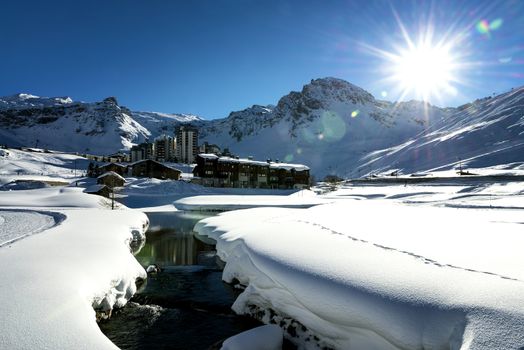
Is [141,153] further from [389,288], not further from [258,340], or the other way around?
[389,288]

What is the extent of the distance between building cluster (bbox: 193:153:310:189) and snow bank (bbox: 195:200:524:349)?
2543 inches

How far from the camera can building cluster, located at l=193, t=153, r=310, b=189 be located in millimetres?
79062

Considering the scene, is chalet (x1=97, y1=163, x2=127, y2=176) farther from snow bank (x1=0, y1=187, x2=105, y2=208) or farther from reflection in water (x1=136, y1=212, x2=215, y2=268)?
reflection in water (x1=136, y1=212, x2=215, y2=268)

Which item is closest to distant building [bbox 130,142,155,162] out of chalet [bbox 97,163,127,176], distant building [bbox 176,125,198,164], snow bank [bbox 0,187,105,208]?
distant building [bbox 176,125,198,164]

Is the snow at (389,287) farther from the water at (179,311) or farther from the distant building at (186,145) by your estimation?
the distant building at (186,145)

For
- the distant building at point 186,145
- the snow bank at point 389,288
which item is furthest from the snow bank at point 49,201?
the distant building at point 186,145

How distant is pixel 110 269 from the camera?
12.9 m

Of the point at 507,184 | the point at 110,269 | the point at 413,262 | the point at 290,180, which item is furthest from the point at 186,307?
the point at 290,180

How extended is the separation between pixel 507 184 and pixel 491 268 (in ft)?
188

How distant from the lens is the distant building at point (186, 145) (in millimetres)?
160875

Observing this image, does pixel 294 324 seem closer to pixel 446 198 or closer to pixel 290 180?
pixel 446 198

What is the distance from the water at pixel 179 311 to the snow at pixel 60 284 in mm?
830

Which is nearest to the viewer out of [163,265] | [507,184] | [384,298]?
[384,298]

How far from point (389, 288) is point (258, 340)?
374 centimetres
